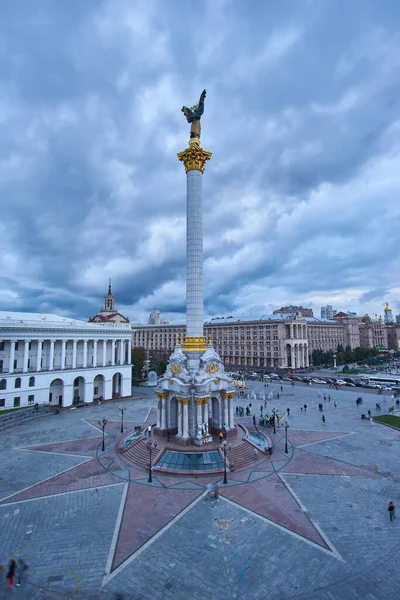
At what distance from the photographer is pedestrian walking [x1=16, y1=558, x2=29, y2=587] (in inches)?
558

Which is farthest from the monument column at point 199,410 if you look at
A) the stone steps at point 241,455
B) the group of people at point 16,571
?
the group of people at point 16,571

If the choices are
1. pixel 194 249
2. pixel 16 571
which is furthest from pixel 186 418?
pixel 16 571

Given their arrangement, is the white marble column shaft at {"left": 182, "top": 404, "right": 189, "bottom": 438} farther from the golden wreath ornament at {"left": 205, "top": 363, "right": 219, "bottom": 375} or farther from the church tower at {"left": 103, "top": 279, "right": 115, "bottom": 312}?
the church tower at {"left": 103, "top": 279, "right": 115, "bottom": 312}

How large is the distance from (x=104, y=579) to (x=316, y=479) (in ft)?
53.2

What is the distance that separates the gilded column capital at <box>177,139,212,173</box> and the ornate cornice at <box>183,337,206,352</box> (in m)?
18.4

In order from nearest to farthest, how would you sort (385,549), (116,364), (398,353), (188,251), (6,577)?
(6,577) < (385,549) < (188,251) < (116,364) < (398,353)

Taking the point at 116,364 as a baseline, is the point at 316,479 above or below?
below

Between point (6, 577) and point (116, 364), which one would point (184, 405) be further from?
point (116, 364)

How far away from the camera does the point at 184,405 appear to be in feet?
101

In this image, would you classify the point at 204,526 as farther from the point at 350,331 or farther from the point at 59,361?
the point at 350,331

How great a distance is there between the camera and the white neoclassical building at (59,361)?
46.9 metres

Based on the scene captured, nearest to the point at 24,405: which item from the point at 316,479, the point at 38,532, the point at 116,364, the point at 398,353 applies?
the point at 116,364

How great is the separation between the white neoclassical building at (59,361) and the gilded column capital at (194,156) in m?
32.7

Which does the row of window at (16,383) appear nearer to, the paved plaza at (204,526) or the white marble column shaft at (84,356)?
the white marble column shaft at (84,356)
